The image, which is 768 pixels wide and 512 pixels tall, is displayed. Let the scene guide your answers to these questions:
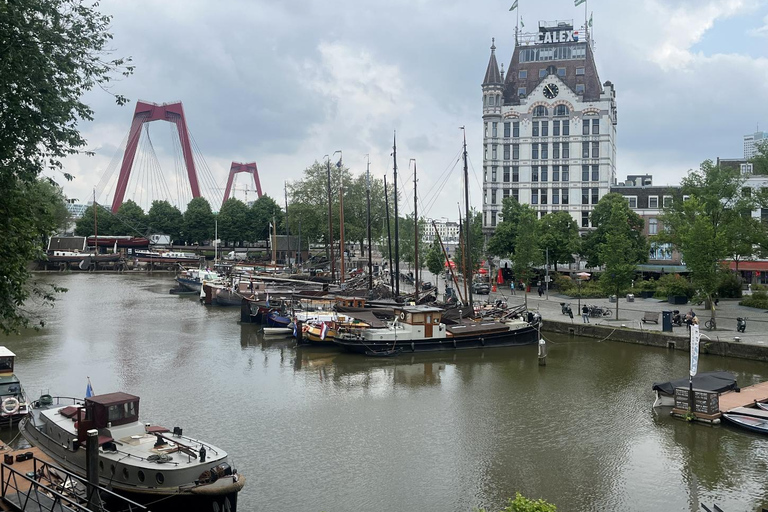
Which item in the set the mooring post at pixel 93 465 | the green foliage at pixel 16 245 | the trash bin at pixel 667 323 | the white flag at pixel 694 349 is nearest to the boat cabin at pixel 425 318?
the trash bin at pixel 667 323

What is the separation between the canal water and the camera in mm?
18656

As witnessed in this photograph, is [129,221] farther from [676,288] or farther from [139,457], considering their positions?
[139,457]

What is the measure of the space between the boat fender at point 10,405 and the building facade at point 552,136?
61597mm

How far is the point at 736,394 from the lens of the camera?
2695 cm

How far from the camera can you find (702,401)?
24328 millimetres

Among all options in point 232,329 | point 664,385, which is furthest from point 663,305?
point 232,329

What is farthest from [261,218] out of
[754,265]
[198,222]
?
[754,265]

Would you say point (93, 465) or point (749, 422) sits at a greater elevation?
point (93, 465)

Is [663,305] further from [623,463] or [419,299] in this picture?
[623,463]

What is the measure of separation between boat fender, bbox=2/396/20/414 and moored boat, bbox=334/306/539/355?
18.7m

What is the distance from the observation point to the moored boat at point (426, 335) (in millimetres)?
38312

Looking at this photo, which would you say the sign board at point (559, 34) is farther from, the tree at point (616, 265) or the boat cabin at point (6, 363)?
the boat cabin at point (6, 363)

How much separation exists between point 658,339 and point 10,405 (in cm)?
3383

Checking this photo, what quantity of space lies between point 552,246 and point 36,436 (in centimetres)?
5342
